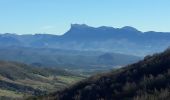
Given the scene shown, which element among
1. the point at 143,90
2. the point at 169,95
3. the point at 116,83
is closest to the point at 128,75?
the point at 116,83

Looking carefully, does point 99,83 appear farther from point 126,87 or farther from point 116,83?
point 126,87

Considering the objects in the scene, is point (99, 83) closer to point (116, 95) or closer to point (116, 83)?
point (116, 83)

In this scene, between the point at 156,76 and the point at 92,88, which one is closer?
the point at 156,76

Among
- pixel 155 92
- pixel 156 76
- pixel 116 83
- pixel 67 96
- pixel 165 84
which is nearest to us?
pixel 155 92

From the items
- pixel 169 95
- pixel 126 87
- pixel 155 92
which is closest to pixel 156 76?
pixel 126 87

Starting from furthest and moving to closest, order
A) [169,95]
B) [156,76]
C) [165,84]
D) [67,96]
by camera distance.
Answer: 1. [67,96]
2. [156,76]
3. [165,84]
4. [169,95]

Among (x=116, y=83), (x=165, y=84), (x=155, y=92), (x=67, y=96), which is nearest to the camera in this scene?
(x=155, y=92)
